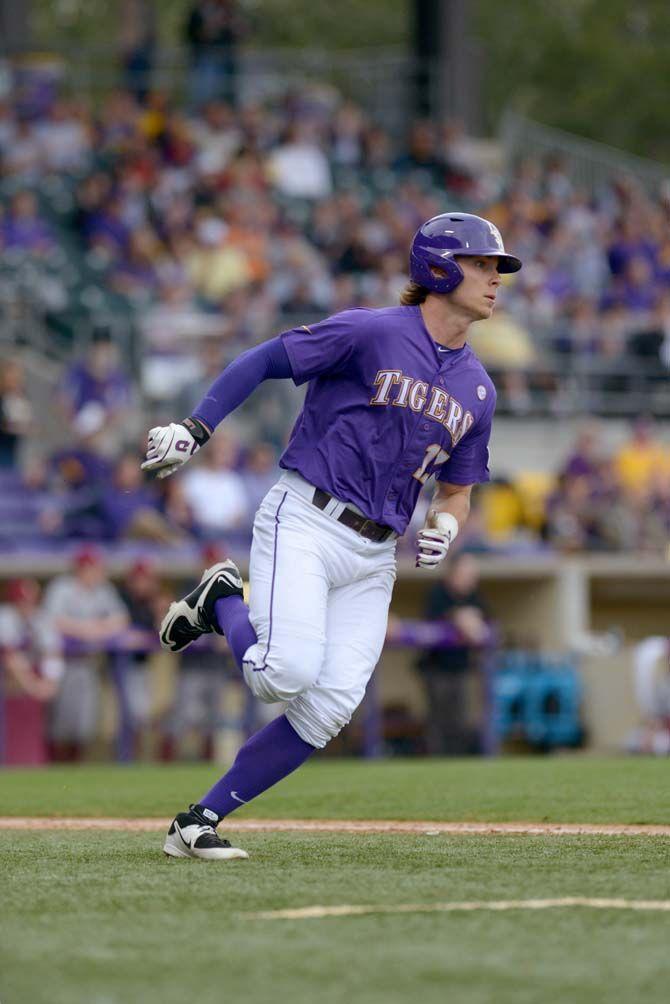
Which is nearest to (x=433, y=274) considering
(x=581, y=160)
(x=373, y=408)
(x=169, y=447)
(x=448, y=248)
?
(x=448, y=248)

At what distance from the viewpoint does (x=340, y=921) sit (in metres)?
4.28

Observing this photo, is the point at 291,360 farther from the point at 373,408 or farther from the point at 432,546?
the point at 432,546

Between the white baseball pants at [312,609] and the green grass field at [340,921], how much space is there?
21.2 inches

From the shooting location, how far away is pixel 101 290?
17.3 m

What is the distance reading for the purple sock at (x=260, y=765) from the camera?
18.9 feet

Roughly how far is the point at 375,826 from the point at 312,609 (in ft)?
6.67

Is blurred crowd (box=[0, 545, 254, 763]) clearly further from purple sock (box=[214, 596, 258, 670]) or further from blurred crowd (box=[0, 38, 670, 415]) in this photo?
purple sock (box=[214, 596, 258, 670])

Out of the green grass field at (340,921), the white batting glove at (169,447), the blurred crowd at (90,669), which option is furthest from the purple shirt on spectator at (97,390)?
the white batting glove at (169,447)

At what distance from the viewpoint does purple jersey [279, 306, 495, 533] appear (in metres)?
5.83

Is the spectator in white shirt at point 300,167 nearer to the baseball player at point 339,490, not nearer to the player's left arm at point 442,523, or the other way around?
the player's left arm at point 442,523

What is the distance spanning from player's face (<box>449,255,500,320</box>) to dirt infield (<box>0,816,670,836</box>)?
6.72 ft

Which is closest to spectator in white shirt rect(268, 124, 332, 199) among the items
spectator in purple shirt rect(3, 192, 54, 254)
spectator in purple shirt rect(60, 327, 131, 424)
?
spectator in purple shirt rect(3, 192, 54, 254)

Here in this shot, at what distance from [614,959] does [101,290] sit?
14203 millimetres

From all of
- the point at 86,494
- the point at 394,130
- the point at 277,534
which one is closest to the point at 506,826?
the point at 277,534
